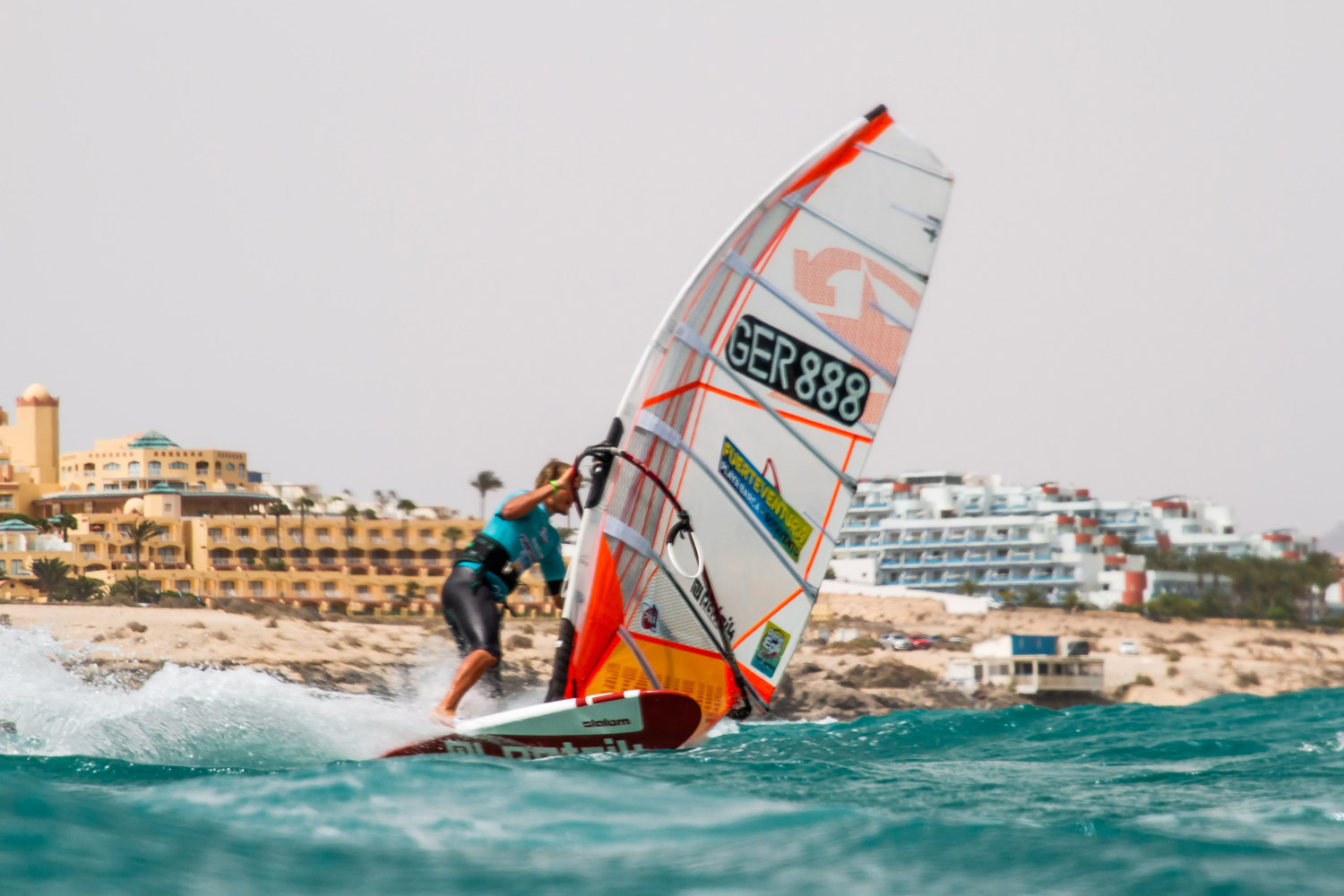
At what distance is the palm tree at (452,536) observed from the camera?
58.4 metres

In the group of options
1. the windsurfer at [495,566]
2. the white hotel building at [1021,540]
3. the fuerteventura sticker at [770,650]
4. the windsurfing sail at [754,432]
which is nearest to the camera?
the windsurfer at [495,566]

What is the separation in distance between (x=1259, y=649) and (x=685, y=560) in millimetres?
57861

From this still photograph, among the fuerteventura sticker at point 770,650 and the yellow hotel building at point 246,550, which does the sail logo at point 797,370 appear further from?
the yellow hotel building at point 246,550

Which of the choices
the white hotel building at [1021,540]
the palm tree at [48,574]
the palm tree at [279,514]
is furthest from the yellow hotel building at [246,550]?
the white hotel building at [1021,540]

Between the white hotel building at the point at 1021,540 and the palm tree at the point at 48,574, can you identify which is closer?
the palm tree at the point at 48,574

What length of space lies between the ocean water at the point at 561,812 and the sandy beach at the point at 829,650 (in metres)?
1.20

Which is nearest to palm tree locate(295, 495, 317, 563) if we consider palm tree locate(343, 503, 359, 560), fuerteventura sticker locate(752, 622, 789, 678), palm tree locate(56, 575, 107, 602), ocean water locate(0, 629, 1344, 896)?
palm tree locate(343, 503, 359, 560)

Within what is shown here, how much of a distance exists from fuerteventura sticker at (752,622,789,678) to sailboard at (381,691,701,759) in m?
0.93

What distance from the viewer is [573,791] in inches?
160

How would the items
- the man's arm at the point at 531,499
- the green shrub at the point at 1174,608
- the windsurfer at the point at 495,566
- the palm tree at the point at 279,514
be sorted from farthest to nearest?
1. the green shrub at the point at 1174,608
2. the palm tree at the point at 279,514
3. the man's arm at the point at 531,499
4. the windsurfer at the point at 495,566

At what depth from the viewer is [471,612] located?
5578 millimetres

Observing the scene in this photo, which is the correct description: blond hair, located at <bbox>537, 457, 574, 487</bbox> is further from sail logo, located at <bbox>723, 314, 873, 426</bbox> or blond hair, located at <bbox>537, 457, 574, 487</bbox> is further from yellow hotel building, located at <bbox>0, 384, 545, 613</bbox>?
yellow hotel building, located at <bbox>0, 384, 545, 613</bbox>

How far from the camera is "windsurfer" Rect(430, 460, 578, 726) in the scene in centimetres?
551

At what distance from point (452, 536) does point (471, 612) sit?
54126 millimetres
